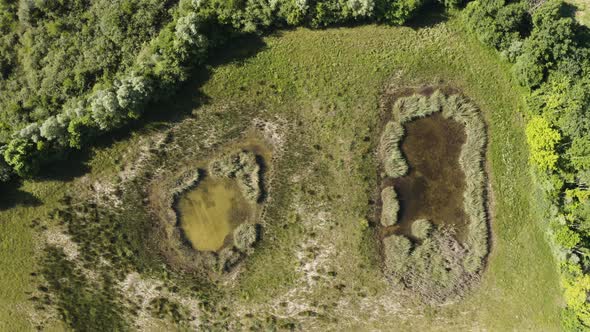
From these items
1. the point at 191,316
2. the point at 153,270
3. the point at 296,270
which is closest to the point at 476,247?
the point at 296,270

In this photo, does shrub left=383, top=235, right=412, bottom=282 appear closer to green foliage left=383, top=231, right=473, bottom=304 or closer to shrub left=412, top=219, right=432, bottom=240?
green foliage left=383, top=231, right=473, bottom=304

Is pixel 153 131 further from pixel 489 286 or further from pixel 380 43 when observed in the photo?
pixel 489 286

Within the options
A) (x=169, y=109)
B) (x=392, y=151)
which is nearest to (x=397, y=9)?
(x=392, y=151)

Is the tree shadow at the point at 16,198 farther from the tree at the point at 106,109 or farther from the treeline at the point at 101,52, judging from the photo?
the tree at the point at 106,109

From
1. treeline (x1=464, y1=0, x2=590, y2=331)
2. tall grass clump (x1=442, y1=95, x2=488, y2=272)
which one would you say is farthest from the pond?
treeline (x1=464, y1=0, x2=590, y2=331)

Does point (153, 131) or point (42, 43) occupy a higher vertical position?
point (42, 43)
